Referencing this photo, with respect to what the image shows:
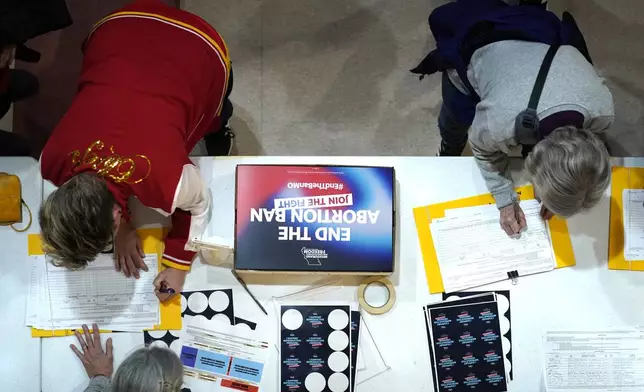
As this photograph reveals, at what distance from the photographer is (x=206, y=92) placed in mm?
1272

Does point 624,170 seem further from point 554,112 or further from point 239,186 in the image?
point 239,186

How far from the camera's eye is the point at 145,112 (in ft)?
3.69

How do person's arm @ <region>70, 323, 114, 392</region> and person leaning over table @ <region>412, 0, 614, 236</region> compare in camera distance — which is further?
A: person's arm @ <region>70, 323, 114, 392</region>

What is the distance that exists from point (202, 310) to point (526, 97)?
0.81 meters

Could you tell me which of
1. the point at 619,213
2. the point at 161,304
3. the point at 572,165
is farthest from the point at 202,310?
the point at 619,213

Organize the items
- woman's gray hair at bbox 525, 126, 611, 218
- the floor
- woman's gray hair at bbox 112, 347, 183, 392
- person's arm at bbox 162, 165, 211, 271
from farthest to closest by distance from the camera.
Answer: the floor, person's arm at bbox 162, 165, 211, 271, woman's gray hair at bbox 112, 347, 183, 392, woman's gray hair at bbox 525, 126, 611, 218

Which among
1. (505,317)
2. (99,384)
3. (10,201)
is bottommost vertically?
(99,384)

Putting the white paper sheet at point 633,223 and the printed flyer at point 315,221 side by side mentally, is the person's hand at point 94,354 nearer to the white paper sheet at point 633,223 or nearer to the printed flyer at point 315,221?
the printed flyer at point 315,221

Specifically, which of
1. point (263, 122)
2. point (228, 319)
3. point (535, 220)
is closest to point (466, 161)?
point (535, 220)

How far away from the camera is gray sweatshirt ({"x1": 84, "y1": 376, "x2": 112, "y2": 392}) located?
125 centimetres

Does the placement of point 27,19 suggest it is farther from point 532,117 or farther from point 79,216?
point 532,117

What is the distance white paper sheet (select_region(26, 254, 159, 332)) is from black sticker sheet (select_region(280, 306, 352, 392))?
0.98ft

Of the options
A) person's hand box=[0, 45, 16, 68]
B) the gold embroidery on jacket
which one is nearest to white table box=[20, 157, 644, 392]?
the gold embroidery on jacket

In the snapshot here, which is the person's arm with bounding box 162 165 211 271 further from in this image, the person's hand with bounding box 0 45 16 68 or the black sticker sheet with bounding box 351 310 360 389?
the person's hand with bounding box 0 45 16 68
